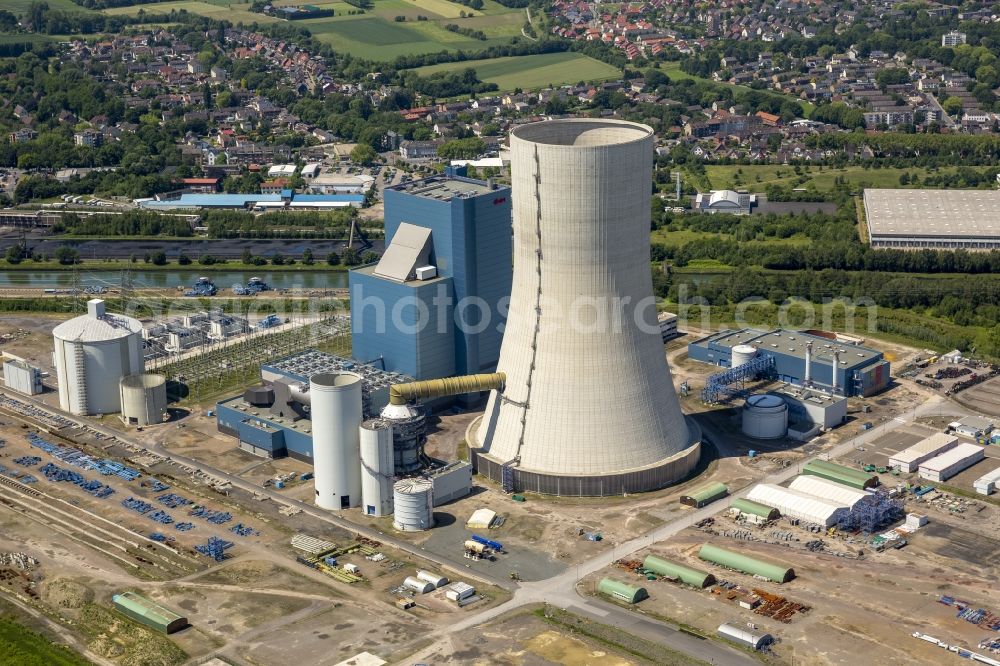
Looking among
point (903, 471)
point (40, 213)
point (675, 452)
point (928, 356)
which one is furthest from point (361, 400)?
point (40, 213)

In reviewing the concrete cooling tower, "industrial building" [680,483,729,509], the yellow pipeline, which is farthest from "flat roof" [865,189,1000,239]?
the yellow pipeline

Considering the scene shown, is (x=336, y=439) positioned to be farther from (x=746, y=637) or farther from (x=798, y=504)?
(x=746, y=637)

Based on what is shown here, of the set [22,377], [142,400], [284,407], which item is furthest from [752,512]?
[22,377]

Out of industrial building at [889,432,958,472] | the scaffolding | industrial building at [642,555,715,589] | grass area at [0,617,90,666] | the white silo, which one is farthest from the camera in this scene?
the scaffolding

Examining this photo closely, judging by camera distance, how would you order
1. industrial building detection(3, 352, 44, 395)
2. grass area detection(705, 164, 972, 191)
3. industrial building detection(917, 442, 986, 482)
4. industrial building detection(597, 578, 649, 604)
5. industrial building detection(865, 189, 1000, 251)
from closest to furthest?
industrial building detection(597, 578, 649, 604) < industrial building detection(917, 442, 986, 482) < industrial building detection(3, 352, 44, 395) < industrial building detection(865, 189, 1000, 251) < grass area detection(705, 164, 972, 191)

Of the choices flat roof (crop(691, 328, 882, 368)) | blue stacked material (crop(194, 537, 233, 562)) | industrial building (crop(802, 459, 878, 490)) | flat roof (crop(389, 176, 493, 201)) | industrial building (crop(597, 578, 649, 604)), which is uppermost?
flat roof (crop(389, 176, 493, 201))

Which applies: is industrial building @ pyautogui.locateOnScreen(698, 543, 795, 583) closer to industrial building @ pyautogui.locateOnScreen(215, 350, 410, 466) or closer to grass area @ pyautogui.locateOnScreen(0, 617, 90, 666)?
industrial building @ pyautogui.locateOnScreen(215, 350, 410, 466)

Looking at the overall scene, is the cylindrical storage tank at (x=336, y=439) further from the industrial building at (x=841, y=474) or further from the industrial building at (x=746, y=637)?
the industrial building at (x=841, y=474)

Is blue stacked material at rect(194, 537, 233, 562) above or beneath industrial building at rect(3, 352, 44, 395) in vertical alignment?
beneath
